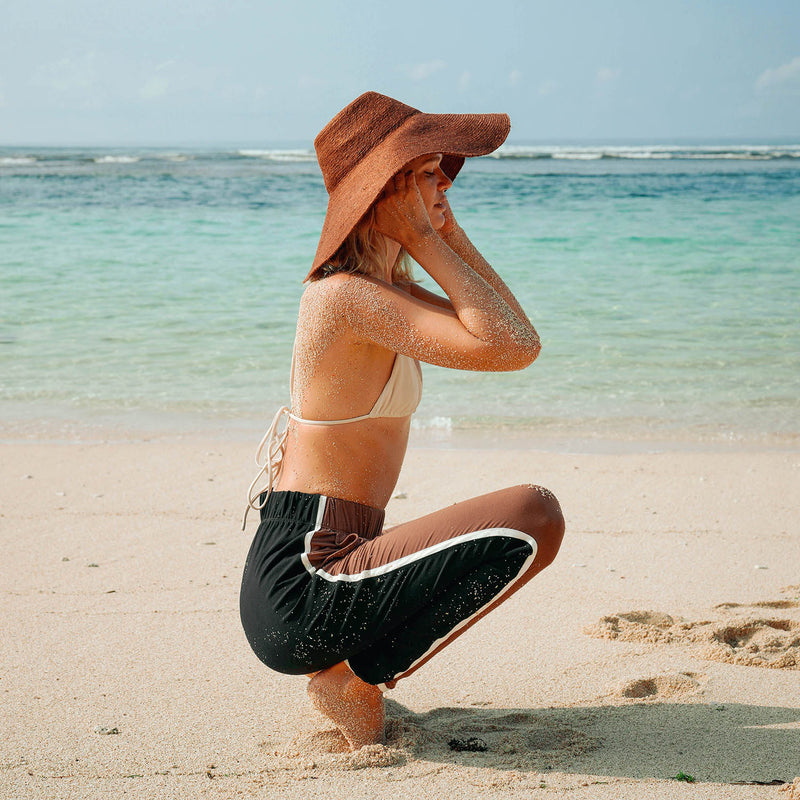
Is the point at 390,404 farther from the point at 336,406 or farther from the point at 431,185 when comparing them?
the point at 431,185

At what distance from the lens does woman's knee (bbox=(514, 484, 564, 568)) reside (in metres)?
2.14

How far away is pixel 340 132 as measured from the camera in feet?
7.95

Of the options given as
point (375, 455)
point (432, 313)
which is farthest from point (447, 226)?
point (375, 455)

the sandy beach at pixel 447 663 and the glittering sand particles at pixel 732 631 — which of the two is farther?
the glittering sand particles at pixel 732 631

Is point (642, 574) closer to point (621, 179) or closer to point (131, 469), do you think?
point (131, 469)

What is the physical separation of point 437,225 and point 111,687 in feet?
5.57

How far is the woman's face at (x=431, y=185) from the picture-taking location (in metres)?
2.37

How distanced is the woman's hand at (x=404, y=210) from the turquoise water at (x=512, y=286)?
3.81m

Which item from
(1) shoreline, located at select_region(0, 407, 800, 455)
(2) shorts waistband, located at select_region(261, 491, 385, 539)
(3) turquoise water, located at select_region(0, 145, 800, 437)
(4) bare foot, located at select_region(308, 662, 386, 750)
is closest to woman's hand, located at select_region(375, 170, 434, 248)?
(2) shorts waistband, located at select_region(261, 491, 385, 539)

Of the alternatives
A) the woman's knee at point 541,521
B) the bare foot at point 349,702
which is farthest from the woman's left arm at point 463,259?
the bare foot at point 349,702

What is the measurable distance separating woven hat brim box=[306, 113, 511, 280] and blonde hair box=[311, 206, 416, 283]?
37 mm

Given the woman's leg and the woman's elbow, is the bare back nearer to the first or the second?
the woman's leg

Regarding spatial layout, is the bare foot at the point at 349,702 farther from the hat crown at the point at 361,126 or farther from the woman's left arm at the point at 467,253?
the hat crown at the point at 361,126

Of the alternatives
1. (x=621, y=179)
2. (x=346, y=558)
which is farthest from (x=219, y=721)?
(x=621, y=179)
